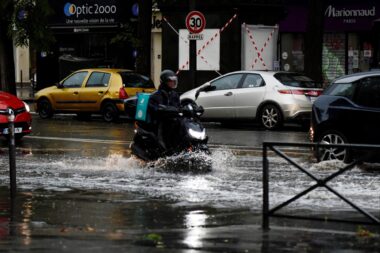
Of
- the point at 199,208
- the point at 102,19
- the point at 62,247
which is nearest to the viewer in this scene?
the point at 62,247

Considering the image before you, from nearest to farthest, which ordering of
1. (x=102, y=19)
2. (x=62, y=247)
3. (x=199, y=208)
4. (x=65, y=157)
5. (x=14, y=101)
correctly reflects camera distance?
(x=62, y=247)
(x=199, y=208)
(x=65, y=157)
(x=14, y=101)
(x=102, y=19)

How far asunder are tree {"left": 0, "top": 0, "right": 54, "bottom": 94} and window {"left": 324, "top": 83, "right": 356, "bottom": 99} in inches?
687

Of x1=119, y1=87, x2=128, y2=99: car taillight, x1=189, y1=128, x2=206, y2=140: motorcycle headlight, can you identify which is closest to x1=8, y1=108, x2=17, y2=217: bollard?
x1=189, y1=128, x2=206, y2=140: motorcycle headlight

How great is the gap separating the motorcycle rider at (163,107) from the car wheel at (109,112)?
12.3 m

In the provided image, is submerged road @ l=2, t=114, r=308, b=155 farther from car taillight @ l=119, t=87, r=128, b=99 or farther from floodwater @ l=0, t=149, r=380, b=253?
floodwater @ l=0, t=149, r=380, b=253

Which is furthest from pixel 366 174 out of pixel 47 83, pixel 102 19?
pixel 47 83

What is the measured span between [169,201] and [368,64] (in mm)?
23632

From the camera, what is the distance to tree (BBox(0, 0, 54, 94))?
30.8 metres

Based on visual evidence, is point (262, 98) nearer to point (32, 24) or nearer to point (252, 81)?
point (252, 81)

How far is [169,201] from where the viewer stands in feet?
35.6

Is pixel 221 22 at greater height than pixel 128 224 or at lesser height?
greater

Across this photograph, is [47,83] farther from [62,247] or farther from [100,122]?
[62,247]

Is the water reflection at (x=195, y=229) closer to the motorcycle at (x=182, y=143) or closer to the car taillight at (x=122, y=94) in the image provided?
the motorcycle at (x=182, y=143)

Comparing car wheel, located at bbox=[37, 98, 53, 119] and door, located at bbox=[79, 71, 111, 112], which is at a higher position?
door, located at bbox=[79, 71, 111, 112]
